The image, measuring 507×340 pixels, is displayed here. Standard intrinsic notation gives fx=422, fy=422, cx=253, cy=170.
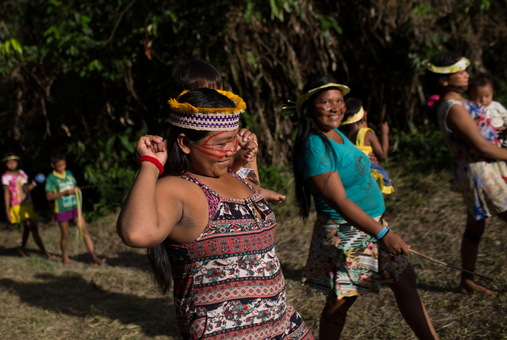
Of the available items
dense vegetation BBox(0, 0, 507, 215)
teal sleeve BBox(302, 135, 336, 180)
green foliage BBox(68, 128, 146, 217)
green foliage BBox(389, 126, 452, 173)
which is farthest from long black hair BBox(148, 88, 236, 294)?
green foliage BBox(68, 128, 146, 217)

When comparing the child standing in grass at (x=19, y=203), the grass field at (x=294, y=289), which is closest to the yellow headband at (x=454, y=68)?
the grass field at (x=294, y=289)

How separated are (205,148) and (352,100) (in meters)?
2.42

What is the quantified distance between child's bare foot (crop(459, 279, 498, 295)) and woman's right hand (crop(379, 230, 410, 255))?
1.69 metres

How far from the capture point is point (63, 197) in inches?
228

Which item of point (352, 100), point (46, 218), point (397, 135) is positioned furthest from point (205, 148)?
point (46, 218)

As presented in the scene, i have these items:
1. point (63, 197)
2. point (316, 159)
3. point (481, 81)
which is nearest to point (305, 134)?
point (316, 159)

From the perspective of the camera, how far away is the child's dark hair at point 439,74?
313 centimetres

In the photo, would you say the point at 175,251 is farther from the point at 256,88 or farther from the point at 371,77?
the point at 371,77

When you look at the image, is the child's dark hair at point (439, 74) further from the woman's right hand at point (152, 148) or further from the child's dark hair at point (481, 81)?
the woman's right hand at point (152, 148)

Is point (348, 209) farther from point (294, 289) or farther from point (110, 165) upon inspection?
point (110, 165)

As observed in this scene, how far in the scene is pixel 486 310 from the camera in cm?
311

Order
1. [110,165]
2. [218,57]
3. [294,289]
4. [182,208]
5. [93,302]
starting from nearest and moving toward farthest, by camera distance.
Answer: [182,208], [294,289], [93,302], [218,57], [110,165]

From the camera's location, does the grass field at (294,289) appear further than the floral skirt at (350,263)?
Yes

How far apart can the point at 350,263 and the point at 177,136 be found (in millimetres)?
1347
